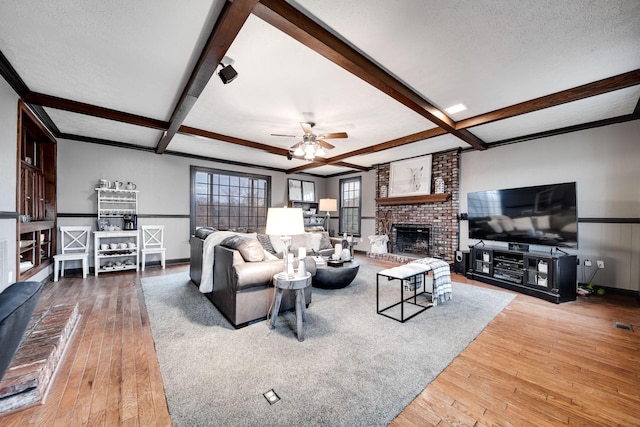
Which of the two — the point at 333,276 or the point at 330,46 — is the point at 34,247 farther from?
the point at 330,46

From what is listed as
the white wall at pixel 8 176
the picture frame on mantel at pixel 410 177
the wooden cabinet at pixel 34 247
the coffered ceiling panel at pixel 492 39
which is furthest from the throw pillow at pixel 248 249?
→ the picture frame on mantel at pixel 410 177

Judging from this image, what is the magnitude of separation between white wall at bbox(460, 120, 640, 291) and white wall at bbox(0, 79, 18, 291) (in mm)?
7266

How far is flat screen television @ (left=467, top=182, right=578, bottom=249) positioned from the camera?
357 cm

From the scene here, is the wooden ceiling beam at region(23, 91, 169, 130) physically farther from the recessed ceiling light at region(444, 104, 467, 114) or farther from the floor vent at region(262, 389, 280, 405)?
the recessed ceiling light at region(444, 104, 467, 114)

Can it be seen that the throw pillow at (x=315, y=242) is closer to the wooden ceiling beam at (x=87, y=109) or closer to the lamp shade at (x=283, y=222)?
the lamp shade at (x=283, y=222)

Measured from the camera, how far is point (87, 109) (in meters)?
3.36

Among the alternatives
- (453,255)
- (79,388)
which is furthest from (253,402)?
(453,255)

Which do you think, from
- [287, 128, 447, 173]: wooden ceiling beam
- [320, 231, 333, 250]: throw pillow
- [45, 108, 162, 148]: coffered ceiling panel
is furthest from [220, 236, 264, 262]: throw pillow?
[287, 128, 447, 173]: wooden ceiling beam

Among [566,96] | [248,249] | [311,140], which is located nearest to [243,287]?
[248,249]

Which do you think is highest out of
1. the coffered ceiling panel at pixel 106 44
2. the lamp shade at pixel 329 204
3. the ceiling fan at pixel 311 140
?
the coffered ceiling panel at pixel 106 44

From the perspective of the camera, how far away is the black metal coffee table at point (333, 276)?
3.60 m

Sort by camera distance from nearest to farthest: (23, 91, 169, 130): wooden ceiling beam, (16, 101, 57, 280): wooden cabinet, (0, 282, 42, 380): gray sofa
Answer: (0, 282, 42, 380): gray sofa < (23, 91, 169, 130): wooden ceiling beam < (16, 101, 57, 280): wooden cabinet

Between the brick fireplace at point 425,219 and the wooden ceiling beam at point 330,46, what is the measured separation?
9.38 ft

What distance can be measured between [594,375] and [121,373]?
3.49 meters
